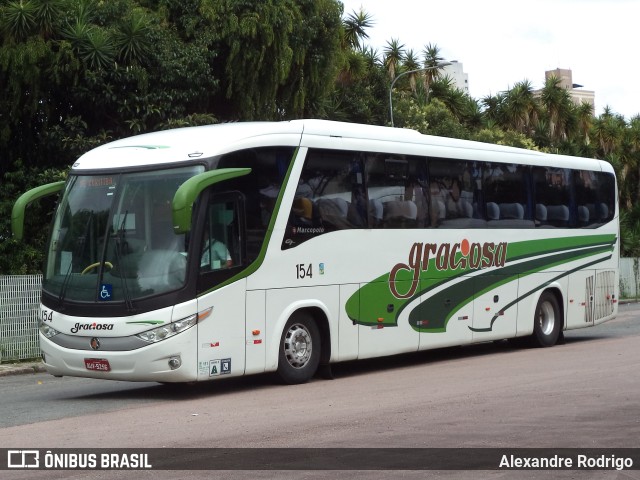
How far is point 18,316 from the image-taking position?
2047 cm

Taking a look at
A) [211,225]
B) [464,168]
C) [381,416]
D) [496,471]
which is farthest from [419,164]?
[496,471]

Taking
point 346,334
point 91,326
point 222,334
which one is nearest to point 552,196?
point 346,334

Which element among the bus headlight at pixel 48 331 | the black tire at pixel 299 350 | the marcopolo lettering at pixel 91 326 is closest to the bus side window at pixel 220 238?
the marcopolo lettering at pixel 91 326

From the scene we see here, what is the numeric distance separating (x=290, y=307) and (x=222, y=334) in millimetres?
1391

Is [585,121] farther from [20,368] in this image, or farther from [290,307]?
[290,307]

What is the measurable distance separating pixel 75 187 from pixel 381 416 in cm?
549

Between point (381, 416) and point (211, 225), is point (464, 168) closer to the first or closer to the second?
point (211, 225)

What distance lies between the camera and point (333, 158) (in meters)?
15.7

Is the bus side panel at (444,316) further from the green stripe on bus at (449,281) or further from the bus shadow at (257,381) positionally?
the bus shadow at (257,381)

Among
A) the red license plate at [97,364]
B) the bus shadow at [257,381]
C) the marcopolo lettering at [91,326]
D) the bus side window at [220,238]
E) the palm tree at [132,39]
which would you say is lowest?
the bus shadow at [257,381]

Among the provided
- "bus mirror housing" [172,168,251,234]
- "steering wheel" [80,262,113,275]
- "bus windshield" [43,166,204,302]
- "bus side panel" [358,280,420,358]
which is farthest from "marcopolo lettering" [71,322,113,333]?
"bus side panel" [358,280,420,358]

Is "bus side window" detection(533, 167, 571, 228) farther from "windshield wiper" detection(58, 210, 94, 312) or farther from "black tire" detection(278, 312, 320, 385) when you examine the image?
"windshield wiper" detection(58, 210, 94, 312)

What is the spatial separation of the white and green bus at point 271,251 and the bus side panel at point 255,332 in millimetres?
23

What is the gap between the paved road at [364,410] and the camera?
10.0 m
